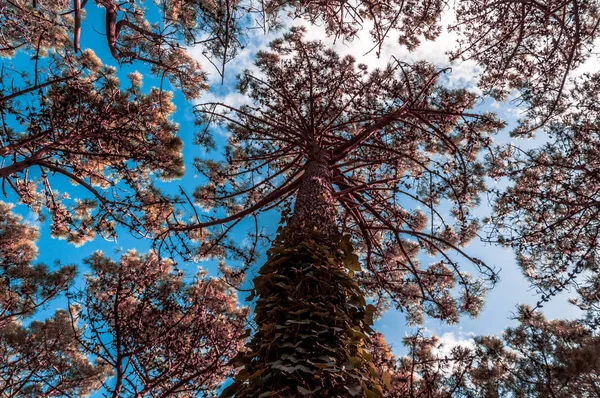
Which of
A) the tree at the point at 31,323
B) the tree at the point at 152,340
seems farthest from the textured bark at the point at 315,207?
the tree at the point at 31,323

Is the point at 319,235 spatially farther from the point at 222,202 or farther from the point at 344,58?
the point at 344,58

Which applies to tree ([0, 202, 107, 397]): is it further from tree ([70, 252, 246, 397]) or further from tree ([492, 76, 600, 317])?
tree ([492, 76, 600, 317])

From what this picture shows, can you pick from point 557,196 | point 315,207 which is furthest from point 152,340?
point 557,196

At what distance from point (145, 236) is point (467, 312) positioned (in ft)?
15.4

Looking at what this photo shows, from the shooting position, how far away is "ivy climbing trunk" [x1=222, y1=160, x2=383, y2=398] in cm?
175

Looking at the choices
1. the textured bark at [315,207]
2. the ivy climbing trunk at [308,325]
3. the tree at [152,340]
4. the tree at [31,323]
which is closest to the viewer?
the ivy climbing trunk at [308,325]

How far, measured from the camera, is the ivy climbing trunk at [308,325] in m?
1.75

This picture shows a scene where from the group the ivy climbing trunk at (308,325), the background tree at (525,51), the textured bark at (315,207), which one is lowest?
the ivy climbing trunk at (308,325)

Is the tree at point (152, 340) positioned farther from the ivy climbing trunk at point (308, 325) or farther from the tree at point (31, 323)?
the ivy climbing trunk at point (308, 325)

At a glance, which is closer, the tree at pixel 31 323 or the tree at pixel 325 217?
the tree at pixel 325 217

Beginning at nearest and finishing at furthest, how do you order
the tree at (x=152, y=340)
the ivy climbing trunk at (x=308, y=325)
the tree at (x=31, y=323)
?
the ivy climbing trunk at (x=308, y=325) → the tree at (x=152, y=340) → the tree at (x=31, y=323)

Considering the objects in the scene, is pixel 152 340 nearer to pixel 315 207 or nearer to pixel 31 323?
pixel 315 207

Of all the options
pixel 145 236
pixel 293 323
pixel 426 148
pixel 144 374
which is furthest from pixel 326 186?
pixel 426 148

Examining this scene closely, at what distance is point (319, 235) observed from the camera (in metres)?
2.72
